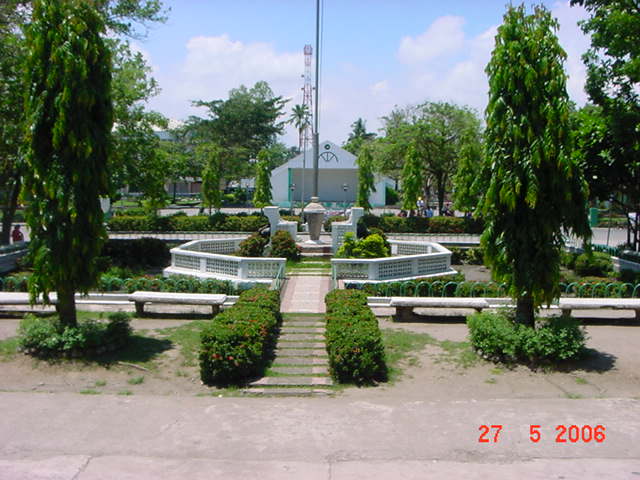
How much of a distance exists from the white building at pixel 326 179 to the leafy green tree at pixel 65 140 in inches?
1570

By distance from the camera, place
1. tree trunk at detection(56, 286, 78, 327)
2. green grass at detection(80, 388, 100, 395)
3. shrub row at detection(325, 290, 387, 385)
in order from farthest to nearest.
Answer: tree trunk at detection(56, 286, 78, 327)
shrub row at detection(325, 290, 387, 385)
green grass at detection(80, 388, 100, 395)

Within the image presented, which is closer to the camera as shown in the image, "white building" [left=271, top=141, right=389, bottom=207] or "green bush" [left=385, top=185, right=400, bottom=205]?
"white building" [left=271, top=141, right=389, bottom=207]

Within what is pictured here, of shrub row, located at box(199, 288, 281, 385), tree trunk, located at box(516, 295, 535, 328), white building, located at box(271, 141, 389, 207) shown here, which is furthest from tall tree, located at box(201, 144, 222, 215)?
tree trunk, located at box(516, 295, 535, 328)

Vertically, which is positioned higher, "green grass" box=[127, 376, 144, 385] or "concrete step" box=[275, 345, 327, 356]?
"concrete step" box=[275, 345, 327, 356]

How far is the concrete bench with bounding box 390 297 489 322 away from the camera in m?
12.3

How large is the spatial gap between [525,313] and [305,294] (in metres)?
6.32

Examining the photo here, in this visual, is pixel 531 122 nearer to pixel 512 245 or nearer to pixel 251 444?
pixel 512 245

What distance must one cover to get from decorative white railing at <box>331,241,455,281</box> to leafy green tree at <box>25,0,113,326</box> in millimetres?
7425

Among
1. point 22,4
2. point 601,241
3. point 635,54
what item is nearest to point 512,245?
point 635,54

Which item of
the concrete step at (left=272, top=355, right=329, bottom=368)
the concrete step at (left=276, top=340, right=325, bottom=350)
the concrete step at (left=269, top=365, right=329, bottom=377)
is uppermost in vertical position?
the concrete step at (left=276, top=340, right=325, bottom=350)

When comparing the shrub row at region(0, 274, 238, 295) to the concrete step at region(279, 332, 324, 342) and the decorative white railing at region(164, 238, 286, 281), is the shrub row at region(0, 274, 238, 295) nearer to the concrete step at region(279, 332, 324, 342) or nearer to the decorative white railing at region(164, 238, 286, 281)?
the decorative white railing at region(164, 238, 286, 281)

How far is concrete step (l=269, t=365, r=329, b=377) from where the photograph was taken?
923cm

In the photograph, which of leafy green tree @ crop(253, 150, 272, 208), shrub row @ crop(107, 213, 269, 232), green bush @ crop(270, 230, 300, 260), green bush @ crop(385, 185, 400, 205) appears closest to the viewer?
green bush @ crop(270, 230, 300, 260)

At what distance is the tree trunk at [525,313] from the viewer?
32.3 feet
